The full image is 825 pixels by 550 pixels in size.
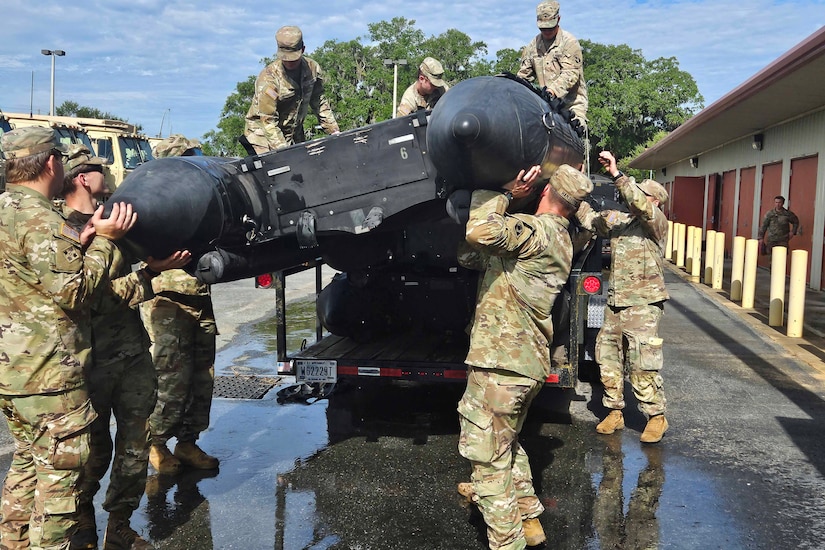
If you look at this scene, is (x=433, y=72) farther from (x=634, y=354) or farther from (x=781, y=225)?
(x=781, y=225)

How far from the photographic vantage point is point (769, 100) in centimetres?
1205

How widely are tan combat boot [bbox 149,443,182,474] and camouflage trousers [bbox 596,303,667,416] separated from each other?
3.02 meters

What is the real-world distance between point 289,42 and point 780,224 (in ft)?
35.6

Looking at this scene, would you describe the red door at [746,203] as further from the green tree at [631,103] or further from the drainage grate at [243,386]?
the green tree at [631,103]

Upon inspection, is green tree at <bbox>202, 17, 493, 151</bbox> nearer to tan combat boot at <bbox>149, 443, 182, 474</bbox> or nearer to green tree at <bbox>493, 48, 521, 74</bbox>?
green tree at <bbox>493, 48, 521, 74</bbox>

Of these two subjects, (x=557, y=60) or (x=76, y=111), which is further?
(x=76, y=111)

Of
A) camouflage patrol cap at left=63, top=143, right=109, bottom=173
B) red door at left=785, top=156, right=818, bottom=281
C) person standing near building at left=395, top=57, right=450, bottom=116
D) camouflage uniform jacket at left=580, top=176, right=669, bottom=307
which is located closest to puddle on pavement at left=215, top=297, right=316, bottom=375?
person standing near building at left=395, top=57, right=450, bottom=116

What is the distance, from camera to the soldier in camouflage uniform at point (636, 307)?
511 cm

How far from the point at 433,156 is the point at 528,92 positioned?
615 millimetres

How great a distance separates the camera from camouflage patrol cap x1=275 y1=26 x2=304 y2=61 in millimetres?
4910

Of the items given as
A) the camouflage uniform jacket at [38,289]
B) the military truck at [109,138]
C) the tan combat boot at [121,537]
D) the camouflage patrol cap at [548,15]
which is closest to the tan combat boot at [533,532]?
the tan combat boot at [121,537]

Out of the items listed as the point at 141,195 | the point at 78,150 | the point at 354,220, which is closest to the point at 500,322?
the point at 354,220

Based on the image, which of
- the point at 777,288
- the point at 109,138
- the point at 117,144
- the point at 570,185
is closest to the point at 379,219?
the point at 570,185

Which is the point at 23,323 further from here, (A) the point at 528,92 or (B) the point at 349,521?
(A) the point at 528,92
